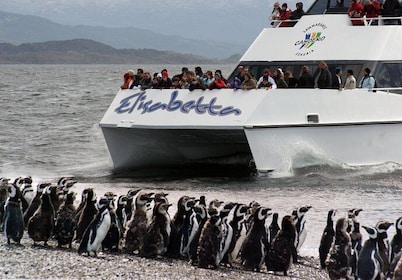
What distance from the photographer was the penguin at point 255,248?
33.2 feet

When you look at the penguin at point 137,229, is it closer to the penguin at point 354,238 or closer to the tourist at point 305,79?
the penguin at point 354,238

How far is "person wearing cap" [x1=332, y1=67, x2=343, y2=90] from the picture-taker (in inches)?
658

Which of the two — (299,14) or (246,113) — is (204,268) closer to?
(246,113)

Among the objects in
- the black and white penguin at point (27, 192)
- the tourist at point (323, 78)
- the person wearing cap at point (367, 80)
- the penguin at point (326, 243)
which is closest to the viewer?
the penguin at point (326, 243)

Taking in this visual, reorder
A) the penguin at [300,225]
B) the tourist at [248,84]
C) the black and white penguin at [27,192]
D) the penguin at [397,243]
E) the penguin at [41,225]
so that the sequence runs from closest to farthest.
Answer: the penguin at [397,243] < the penguin at [300,225] < the penguin at [41,225] < the black and white penguin at [27,192] < the tourist at [248,84]

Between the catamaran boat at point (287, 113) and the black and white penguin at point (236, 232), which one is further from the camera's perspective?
the catamaran boat at point (287, 113)

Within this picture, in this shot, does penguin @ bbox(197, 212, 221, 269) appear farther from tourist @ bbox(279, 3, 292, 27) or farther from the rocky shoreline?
tourist @ bbox(279, 3, 292, 27)

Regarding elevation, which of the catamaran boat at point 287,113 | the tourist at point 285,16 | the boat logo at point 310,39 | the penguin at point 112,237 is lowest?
the penguin at point 112,237

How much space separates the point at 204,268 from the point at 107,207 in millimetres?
1533

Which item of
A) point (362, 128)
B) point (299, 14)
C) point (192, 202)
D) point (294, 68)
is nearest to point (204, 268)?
point (192, 202)

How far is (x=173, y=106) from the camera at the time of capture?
1653 cm

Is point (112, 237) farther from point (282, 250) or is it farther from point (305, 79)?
point (305, 79)

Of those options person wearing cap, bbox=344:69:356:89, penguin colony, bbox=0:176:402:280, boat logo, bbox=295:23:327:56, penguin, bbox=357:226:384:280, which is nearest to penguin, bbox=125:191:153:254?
penguin colony, bbox=0:176:402:280

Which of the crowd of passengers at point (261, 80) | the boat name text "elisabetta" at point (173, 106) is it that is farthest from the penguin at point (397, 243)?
the crowd of passengers at point (261, 80)
